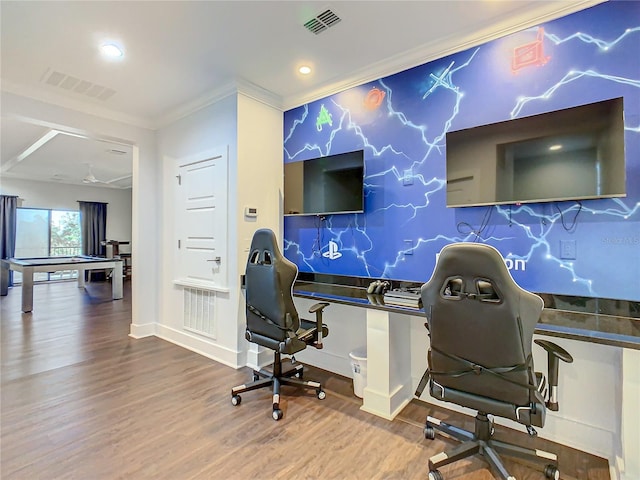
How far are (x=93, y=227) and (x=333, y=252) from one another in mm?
9197

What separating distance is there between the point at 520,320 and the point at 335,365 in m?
1.96

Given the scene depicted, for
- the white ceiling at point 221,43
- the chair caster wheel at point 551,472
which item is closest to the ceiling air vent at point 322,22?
the white ceiling at point 221,43

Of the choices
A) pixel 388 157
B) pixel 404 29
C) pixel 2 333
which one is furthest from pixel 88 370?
pixel 404 29

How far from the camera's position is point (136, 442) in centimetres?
193

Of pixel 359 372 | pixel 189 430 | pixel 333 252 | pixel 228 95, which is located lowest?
pixel 189 430

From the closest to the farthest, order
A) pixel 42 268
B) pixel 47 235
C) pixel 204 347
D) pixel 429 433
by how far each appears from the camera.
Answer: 1. pixel 429 433
2. pixel 204 347
3. pixel 42 268
4. pixel 47 235

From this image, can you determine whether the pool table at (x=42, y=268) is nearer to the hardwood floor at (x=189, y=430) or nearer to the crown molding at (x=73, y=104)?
the hardwood floor at (x=189, y=430)

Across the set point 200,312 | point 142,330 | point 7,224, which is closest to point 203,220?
point 200,312

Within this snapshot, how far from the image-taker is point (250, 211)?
3.20 meters

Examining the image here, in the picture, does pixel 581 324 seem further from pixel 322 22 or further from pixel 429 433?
pixel 322 22

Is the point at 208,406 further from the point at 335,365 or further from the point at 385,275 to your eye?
the point at 385,275

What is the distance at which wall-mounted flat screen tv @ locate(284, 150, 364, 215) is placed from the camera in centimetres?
285

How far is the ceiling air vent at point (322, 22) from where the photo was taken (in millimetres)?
2184

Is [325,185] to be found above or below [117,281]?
above
